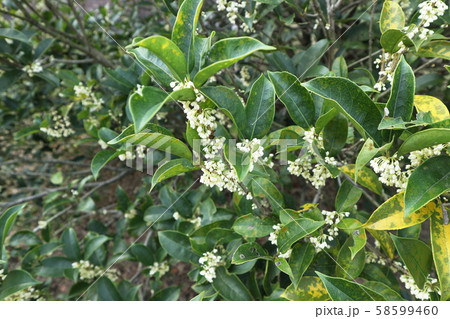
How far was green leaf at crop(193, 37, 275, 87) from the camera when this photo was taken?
0.81 m

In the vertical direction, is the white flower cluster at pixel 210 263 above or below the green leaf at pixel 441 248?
below

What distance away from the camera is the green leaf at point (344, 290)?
3.09 feet

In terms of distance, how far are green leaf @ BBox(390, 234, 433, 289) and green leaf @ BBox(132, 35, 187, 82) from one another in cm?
76

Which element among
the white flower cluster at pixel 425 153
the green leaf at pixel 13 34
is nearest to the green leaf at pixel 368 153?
the white flower cluster at pixel 425 153

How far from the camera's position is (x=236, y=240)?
4.45 ft

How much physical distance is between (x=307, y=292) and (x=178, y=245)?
1.70 feet

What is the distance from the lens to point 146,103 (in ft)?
2.52

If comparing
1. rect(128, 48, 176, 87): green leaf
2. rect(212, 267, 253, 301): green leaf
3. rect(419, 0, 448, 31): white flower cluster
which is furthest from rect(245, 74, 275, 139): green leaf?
rect(212, 267, 253, 301): green leaf

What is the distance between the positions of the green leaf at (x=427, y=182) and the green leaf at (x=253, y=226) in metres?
0.44

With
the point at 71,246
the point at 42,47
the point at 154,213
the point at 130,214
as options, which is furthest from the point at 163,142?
the point at 42,47

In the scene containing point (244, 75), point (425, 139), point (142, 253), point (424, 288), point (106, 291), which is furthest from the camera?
point (244, 75)

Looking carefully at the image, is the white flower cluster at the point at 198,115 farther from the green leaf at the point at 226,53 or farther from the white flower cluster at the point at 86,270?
the white flower cluster at the point at 86,270

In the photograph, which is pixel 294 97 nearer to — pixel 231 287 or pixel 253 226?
pixel 253 226
